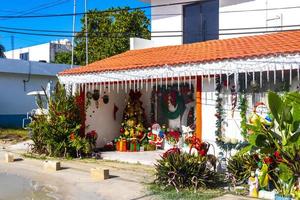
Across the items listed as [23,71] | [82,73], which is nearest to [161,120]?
[82,73]

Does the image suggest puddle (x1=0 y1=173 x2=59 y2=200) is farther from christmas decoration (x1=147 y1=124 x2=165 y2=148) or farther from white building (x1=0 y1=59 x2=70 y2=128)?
white building (x1=0 y1=59 x2=70 y2=128)

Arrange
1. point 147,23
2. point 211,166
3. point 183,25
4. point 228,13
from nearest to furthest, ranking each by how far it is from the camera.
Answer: point 211,166 < point 228,13 < point 183,25 < point 147,23

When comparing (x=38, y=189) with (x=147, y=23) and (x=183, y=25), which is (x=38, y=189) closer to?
(x=183, y=25)

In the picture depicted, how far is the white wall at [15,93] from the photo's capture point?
28141mm

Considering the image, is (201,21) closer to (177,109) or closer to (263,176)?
(177,109)

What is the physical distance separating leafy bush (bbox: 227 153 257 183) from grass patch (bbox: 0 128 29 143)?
14.5m

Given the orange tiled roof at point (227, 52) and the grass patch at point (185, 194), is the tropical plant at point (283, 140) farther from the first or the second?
the orange tiled roof at point (227, 52)

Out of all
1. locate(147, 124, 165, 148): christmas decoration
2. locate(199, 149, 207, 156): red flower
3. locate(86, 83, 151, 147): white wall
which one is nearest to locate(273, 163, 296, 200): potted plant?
locate(199, 149, 207, 156): red flower

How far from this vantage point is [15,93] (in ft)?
94.3

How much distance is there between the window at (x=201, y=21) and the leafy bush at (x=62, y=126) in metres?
5.21

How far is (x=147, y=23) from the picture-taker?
36.5 metres

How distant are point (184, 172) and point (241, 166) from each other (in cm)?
128

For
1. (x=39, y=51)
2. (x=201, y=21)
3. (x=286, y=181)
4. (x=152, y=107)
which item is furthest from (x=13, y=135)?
(x=39, y=51)

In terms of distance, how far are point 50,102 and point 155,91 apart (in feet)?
13.2
